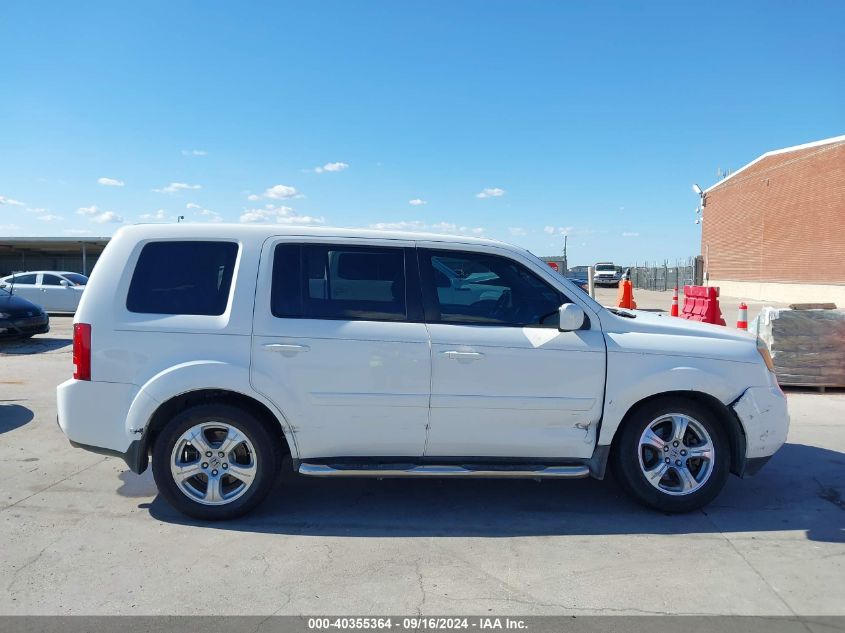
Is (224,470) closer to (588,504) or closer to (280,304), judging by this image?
(280,304)

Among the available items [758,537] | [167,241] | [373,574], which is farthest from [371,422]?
[758,537]

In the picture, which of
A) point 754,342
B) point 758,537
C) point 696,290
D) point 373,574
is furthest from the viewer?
point 696,290

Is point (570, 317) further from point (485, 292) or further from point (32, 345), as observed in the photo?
point (32, 345)

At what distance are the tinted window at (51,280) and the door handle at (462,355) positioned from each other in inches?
730

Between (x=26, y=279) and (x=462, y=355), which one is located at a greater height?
(x=26, y=279)

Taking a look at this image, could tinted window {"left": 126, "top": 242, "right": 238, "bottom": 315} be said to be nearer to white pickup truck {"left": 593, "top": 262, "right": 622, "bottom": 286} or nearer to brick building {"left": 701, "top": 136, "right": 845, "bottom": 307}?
brick building {"left": 701, "top": 136, "right": 845, "bottom": 307}

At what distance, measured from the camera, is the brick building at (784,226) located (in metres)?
27.5

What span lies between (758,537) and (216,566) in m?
3.36

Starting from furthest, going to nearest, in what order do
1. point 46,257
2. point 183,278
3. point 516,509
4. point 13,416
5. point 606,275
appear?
point 46,257 < point 606,275 < point 13,416 < point 516,509 < point 183,278

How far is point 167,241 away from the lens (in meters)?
4.23

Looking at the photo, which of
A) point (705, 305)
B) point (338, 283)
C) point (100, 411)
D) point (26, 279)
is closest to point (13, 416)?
point (100, 411)

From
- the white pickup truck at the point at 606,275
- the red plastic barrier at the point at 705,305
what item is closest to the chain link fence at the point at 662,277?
the white pickup truck at the point at 606,275

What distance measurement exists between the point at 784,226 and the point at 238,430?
111 feet

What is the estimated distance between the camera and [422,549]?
12.5ft
